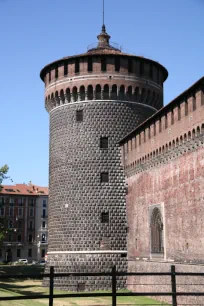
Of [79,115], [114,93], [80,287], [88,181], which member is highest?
[114,93]

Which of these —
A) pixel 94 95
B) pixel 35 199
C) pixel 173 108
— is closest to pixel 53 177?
pixel 94 95

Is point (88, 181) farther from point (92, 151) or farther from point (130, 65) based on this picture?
point (130, 65)

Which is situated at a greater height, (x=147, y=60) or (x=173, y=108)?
(x=147, y=60)

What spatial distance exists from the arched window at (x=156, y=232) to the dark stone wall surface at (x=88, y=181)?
420 centimetres

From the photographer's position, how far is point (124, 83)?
30734mm

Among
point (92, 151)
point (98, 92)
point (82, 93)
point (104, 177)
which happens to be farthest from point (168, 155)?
point (82, 93)

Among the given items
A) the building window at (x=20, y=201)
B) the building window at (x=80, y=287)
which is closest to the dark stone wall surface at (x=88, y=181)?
the building window at (x=80, y=287)

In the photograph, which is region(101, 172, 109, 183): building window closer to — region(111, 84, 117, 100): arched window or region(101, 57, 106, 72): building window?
region(111, 84, 117, 100): arched window

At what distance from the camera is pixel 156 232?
80.5 ft

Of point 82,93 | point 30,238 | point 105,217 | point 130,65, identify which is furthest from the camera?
point 30,238

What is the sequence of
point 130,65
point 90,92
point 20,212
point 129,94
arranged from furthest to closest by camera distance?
point 20,212 → point 130,65 → point 129,94 → point 90,92

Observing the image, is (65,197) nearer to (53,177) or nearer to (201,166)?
(53,177)

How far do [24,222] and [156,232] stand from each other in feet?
204

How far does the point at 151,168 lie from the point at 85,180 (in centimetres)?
558
